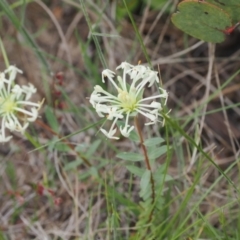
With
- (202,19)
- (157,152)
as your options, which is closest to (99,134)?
(157,152)

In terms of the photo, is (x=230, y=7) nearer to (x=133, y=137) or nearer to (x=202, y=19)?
(x=202, y=19)

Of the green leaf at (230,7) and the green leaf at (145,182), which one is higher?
the green leaf at (230,7)

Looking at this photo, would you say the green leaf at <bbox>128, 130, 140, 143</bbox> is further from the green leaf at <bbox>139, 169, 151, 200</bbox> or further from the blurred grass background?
the blurred grass background

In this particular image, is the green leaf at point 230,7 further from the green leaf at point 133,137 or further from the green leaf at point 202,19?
the green leaf at point 133,137

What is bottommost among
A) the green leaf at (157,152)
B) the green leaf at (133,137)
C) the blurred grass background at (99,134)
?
the blurred grass background at (99,134)

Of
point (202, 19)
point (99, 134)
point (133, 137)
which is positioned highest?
point (202, 19)

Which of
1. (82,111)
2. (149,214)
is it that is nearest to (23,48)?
(82,111)

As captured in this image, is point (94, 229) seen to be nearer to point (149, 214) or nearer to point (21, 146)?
point (149, 214)

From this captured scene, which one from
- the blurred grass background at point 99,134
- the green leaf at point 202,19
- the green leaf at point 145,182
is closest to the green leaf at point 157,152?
the green leaf at point 145,182
